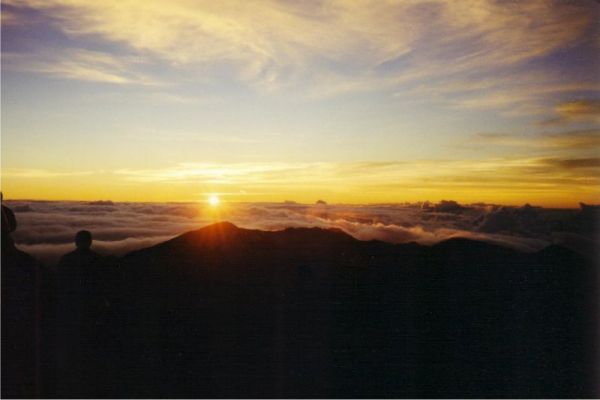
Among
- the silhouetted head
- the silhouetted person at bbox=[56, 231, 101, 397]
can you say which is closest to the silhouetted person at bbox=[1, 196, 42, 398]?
the silhouetted person at bbox=[56, 231, 101, 397]

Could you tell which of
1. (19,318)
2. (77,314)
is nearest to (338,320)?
(77,314)

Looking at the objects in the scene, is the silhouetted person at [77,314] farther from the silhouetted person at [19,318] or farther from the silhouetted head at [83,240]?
the silhouetted person at [19,318]

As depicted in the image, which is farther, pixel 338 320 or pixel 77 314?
pixel 338 320

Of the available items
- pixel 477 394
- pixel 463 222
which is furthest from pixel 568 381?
pixel 463 222

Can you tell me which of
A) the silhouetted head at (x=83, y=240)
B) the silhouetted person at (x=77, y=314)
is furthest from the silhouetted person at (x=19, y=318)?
the silhouetted head at (x=83, y=240)

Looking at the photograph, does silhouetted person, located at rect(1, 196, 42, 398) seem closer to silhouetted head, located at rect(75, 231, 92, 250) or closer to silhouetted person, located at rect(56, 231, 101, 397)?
silhouetted person, located at rect(56, 231, 101, 397)

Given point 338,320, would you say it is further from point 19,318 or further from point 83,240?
point 19,318
